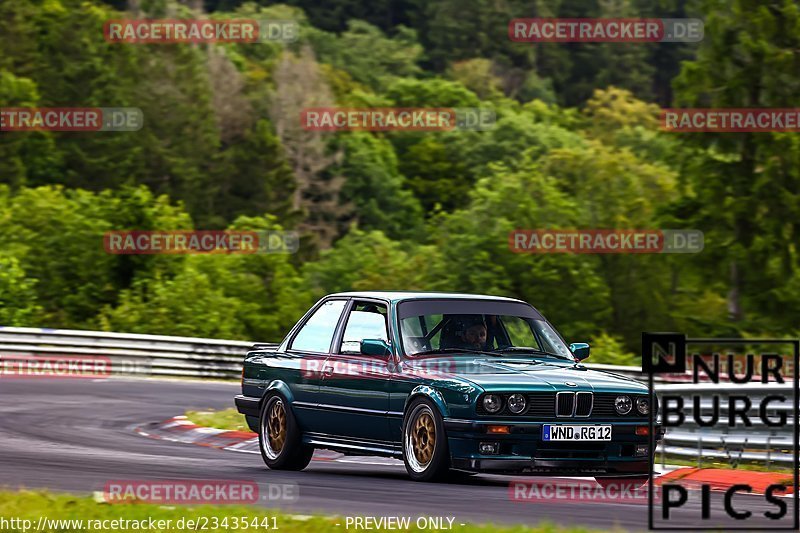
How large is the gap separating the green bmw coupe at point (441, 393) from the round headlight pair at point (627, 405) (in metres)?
0.01

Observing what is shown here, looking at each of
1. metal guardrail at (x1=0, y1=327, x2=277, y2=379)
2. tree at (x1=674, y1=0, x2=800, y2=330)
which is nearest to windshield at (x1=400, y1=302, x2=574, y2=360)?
metal guardrail at (x1=0, y1=327, x2=277, y2=379)

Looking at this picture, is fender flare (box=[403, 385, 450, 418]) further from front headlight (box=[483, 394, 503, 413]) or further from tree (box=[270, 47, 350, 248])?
tree (box=[270, 47, 350, 248])

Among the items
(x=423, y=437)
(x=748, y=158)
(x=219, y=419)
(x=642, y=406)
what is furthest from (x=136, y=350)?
(x=748, y=158)

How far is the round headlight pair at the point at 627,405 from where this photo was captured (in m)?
11.9

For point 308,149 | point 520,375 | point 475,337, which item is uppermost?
point 308,149

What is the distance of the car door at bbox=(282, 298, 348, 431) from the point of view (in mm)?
13438

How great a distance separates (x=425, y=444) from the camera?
39.2 ft

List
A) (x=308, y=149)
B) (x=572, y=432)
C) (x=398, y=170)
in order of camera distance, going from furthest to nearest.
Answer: (x=398, y=170), (x=308, y=149), (x=572, y=432)

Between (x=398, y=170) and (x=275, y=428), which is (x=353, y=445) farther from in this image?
(x=398, y=170)

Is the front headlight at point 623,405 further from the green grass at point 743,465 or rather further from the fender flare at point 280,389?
the fender flare at point 280,389

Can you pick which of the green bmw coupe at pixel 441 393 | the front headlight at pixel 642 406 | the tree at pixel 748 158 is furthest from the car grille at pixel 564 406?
the tree at pixel 748 158

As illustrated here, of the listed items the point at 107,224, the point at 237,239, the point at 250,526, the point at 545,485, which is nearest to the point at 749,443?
the point at 545,485

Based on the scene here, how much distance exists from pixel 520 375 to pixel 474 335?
111 cm

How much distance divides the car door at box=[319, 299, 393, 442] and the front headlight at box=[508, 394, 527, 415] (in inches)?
51.1
